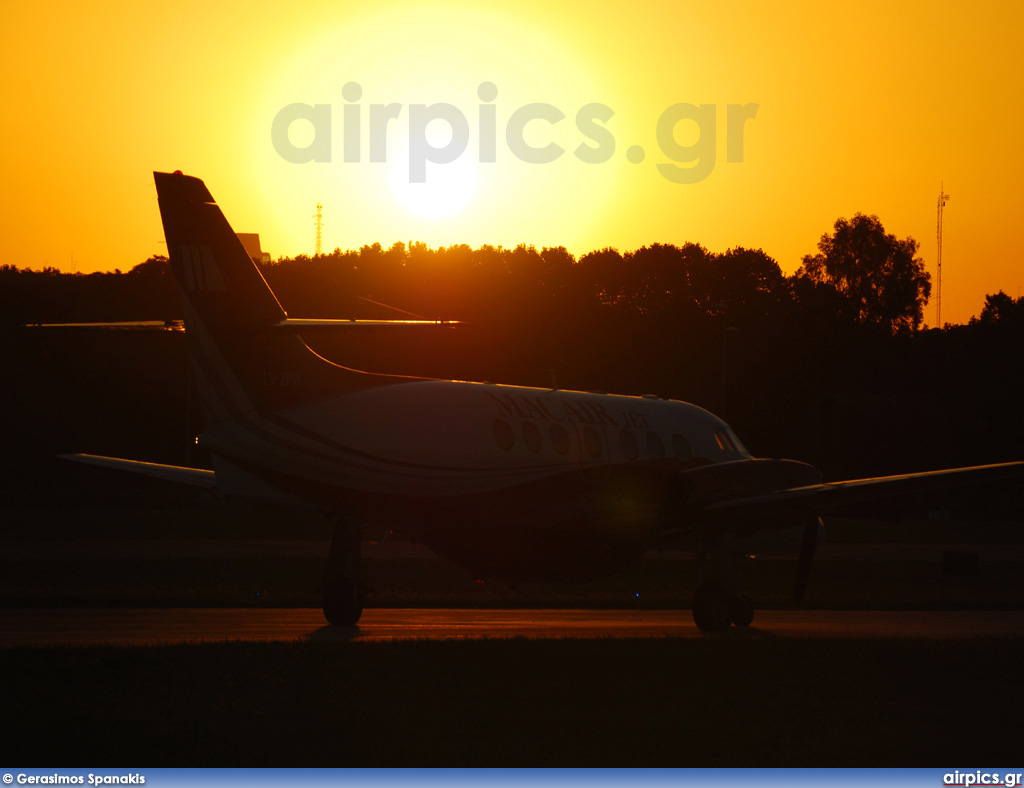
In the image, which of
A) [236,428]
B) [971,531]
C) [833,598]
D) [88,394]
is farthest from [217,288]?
[88,394]

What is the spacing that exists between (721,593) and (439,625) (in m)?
4.90

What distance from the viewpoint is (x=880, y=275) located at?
114 metres

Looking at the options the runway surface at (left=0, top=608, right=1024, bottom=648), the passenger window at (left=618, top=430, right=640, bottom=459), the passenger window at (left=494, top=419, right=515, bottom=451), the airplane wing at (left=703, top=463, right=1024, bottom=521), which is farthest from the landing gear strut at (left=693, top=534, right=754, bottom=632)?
the passenger window at (left=494, top=419, right=515, bottom=451)

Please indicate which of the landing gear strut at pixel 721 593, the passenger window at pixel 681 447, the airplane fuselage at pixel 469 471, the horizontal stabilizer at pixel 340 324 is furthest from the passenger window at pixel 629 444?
the horizontal stabilizer at pixel 340 324

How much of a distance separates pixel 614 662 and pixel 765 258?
4544 inches

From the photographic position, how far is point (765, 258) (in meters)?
125

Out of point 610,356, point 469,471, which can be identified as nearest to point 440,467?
point 469,471

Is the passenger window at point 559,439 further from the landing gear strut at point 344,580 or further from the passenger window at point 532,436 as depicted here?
the landing gear strut at point 344,580

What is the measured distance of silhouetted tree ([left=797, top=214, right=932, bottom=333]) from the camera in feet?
373

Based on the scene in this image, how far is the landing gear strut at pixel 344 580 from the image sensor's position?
19.2 meters

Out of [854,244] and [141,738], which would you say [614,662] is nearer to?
[141,738]

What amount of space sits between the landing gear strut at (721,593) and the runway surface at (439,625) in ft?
1.09

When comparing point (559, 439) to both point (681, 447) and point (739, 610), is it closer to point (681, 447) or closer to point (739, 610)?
point (681, 447)

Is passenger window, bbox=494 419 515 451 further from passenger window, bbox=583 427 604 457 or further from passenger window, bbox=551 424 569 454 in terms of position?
passenger window, bbox=583 427 604 457
